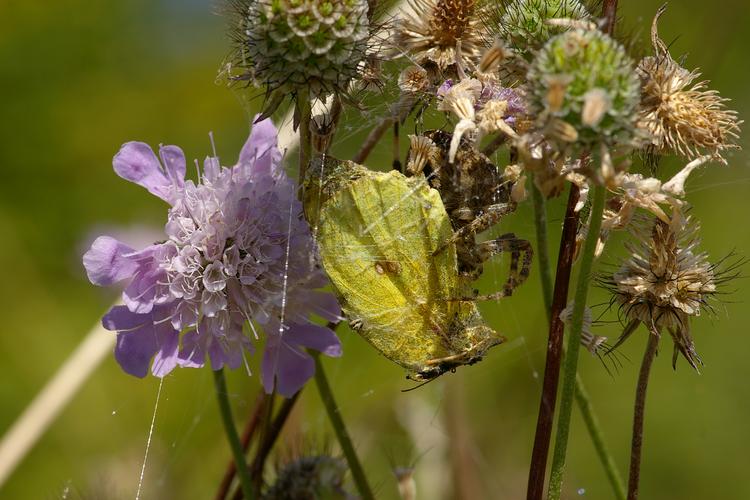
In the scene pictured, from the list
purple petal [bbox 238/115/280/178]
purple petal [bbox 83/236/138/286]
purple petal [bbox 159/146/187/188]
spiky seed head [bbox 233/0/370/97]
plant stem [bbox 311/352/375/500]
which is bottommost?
plant stem [bbox 311/352/375/500]

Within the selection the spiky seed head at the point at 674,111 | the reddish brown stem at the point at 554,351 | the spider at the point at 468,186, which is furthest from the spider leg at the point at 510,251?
the spiky seed head at the point at 674,111

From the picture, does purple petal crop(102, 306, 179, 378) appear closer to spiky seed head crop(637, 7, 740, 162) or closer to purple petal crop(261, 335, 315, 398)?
purple petal crop(261, 335, 315, 398)

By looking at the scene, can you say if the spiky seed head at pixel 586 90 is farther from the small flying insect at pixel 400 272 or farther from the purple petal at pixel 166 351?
the purple petal at pixel 166 351

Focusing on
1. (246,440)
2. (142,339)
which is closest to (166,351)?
(142,339)

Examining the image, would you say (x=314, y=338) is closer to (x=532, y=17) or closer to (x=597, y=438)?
(x=597, y=438)

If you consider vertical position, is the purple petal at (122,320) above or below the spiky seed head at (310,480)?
above

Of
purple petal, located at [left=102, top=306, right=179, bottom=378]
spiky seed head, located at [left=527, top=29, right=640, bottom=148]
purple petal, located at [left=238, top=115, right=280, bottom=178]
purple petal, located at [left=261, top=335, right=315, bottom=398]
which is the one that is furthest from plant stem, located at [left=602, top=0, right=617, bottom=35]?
purple petal, located at [left=102, top=306, right=179, bottom=378]

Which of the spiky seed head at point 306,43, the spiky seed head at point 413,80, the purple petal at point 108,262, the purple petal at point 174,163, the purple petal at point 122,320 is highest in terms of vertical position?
the spiky seed head at point 413,80
